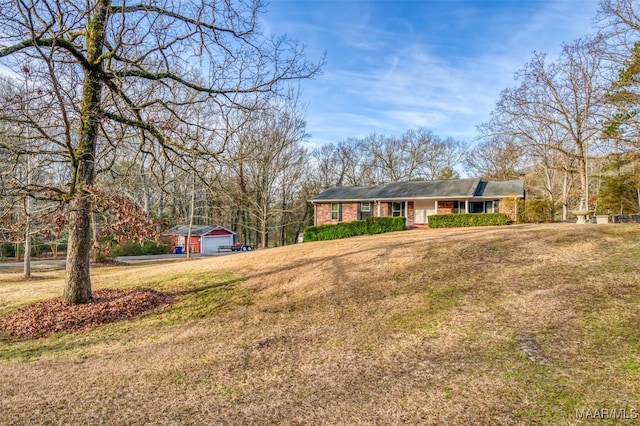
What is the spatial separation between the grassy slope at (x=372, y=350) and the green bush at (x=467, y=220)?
10266mm

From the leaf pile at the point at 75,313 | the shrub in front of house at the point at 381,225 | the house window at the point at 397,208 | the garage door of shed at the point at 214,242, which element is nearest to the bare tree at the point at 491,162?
the house window at the point at 397,208

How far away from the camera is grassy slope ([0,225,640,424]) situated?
12.0 ft

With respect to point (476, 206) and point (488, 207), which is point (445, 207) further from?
point (488, 207)

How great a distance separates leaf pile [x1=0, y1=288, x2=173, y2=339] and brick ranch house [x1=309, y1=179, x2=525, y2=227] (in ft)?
60.2

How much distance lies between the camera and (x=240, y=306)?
7.88 m

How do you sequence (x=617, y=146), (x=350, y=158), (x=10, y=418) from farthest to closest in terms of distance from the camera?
(x=350, y=158) → (x=617, y=146) → (x=10, y=418)

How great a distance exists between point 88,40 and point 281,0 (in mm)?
4564

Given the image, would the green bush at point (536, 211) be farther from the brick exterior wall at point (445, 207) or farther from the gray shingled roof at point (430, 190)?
the brick exterior wall at point (445, 207)

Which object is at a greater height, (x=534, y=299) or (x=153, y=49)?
(x=153, y=49)

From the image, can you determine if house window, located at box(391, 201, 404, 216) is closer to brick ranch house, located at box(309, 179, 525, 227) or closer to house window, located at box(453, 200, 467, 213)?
brick ranch house, located at box(309, 179, 525, 227)

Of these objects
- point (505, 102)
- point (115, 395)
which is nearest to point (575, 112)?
point (505, 102)

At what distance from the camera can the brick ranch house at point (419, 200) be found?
22.3 meters

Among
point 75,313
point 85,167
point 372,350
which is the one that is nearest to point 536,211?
point 372,350

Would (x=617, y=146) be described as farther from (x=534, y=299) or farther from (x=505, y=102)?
(x=534, y=299)
